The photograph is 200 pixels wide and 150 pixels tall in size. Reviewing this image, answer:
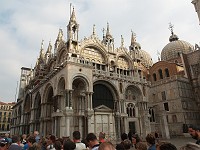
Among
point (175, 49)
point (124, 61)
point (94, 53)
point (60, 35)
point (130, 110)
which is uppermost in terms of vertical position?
point (175, 49)

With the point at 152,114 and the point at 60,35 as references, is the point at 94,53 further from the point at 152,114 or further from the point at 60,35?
the point at 152,114

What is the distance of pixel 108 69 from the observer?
28859mm

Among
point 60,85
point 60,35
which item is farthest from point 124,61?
point 60,85

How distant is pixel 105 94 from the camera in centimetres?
2678

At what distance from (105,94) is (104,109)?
267cm

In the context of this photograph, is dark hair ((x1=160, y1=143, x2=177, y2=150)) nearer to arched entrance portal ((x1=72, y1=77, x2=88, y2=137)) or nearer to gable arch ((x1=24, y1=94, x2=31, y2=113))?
arched entrance portal ((x1=72, y1=77, x2=88, y2=137))

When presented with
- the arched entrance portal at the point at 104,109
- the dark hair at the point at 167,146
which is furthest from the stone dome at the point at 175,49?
the dark hair at the point at 167,146

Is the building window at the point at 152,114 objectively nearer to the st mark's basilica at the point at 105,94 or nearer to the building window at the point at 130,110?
the st mark's basilica at the point at 105,94

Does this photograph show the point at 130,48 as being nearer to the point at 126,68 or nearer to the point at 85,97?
the point at 126,68

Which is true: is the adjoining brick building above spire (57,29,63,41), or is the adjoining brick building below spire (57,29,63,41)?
below

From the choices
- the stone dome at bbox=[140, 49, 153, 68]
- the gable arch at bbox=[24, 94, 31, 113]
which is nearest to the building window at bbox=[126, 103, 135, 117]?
the gable arch at bbox=[24, 94, 31, 113]

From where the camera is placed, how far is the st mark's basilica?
23109mm

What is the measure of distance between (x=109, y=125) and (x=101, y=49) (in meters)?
12.8

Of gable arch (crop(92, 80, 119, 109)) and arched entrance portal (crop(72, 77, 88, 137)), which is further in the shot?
gable arch (crop(92, 80, 119, 109))
